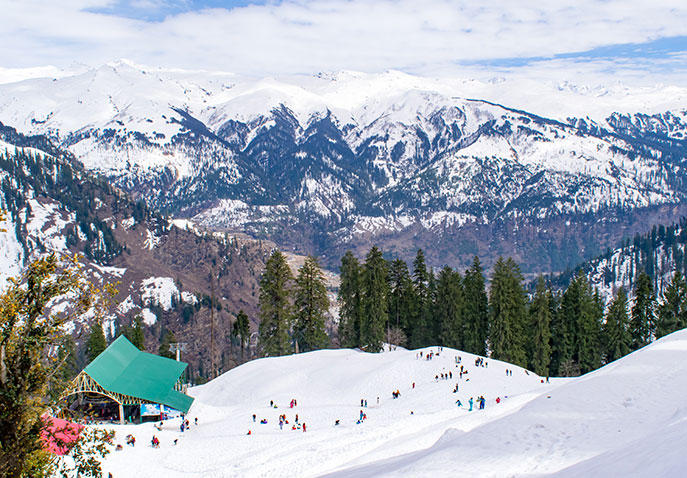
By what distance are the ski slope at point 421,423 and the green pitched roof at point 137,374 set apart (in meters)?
3.31

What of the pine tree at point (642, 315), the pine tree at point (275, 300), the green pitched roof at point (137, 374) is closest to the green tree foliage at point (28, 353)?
the green pitched roof at point (137, 374)

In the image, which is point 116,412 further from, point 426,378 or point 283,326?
point 426,378

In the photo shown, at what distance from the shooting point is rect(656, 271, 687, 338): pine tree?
8275 cm

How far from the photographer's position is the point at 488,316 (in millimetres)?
80312

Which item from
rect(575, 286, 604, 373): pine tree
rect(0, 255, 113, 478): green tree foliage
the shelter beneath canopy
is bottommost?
rect(575, 286, 604, 373): pine tree

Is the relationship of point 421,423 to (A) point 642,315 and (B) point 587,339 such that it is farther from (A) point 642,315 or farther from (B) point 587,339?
(A) point 642,315

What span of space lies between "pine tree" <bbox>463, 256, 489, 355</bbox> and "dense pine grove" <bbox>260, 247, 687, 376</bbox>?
5.6 inches

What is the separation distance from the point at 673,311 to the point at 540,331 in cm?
2165

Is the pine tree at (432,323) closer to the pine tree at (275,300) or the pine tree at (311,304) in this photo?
the pine tree at (311,304)

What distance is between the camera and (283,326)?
80812mm

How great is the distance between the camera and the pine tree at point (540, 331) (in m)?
78.7

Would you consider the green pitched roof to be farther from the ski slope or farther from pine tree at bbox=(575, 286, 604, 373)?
pine tree at bbox=(575, 286, 604, 373)

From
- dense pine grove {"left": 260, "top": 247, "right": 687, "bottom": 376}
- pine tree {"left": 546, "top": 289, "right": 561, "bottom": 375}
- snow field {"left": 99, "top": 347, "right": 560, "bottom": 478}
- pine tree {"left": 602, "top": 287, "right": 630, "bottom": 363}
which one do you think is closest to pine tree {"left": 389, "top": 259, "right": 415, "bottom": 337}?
dense pine grove {"left": 260, "top": 247, "right": 687, "bottom": 376}

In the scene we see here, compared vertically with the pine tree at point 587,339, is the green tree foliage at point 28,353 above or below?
above
